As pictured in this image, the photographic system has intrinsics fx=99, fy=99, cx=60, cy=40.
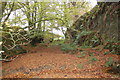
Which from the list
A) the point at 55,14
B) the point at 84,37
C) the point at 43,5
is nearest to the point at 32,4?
the point at 43,5

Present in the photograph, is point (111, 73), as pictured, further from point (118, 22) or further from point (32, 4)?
point (32, 4)

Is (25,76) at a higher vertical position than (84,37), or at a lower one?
lower

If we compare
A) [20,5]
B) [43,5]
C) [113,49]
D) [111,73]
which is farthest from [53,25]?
[111,73]

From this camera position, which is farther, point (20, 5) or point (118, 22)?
point (20, 5)

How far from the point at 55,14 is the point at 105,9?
4.41 meters

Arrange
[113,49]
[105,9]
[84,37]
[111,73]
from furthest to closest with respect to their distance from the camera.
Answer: [84,37] < [105,9] < [113,49] < [111,73]

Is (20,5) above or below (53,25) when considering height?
above

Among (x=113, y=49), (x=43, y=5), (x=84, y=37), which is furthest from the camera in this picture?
(x=84, y=37)

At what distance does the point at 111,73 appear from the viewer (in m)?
3.58

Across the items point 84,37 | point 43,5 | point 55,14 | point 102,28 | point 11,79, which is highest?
point 43,5

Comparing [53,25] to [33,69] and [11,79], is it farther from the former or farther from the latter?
[11,79]

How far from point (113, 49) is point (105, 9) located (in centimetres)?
395

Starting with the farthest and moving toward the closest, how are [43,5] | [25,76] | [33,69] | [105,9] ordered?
[105,9]
[43,5]
[33,69]
[25,76]

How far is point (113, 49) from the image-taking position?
18.9 feet
